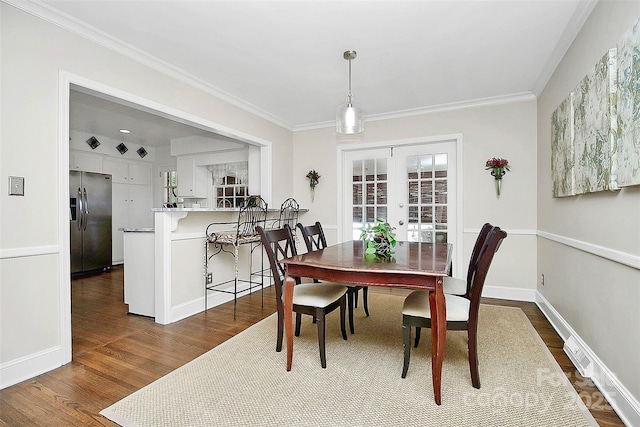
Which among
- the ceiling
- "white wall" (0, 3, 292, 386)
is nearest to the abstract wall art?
the ceiling

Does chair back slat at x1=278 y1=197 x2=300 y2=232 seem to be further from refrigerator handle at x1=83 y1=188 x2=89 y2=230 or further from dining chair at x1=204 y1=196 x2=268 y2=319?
refrigerator handle at x1=83 y1=188 x2=89 y2=230

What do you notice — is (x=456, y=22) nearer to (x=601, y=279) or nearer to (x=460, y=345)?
(x=601, y=279)

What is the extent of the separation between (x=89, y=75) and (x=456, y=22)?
9.08ft

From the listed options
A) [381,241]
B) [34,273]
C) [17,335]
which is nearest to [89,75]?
[34,273]

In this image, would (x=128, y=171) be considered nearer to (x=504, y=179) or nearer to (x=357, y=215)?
(x=357, y=215)

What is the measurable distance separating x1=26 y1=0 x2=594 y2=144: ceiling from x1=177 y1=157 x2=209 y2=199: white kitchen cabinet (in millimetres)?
2117

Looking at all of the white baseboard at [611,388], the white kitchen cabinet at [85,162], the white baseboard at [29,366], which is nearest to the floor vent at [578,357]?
the white baseboard at [611,388]

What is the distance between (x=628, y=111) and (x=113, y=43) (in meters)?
3.44

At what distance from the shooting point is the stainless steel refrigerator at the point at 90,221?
5.14 m

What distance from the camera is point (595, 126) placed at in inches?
78.2

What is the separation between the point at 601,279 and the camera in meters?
1.96

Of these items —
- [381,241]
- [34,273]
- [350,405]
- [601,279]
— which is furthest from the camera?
[381,241]

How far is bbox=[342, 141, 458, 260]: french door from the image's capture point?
4230 millimetres

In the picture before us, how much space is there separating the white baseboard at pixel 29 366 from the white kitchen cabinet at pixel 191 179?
12.7 ft
